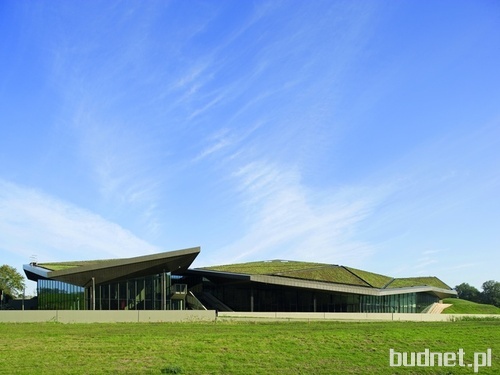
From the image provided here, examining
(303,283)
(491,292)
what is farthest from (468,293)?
(303,283)

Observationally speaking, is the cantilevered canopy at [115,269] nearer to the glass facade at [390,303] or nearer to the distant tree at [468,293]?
the glass facade at [390,303]

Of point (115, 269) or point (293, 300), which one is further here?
point (293, 300)

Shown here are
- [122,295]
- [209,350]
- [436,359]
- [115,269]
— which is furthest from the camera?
[122,295]

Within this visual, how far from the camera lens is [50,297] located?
188 feet

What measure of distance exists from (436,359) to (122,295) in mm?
30596

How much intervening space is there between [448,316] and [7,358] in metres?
49.4

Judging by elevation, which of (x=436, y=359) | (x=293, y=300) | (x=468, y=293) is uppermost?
(x=436, y=359)

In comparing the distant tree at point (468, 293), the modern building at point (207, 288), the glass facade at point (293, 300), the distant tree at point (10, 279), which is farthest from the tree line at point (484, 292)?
the distant tree at point (10, 279)

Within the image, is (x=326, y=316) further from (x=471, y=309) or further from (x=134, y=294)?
(x=471, y=309)

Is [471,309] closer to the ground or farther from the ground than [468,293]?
farther from the ground

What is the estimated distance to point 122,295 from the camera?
4906 centimetres

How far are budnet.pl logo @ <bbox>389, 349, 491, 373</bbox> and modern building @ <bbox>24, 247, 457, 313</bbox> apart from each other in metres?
24.4

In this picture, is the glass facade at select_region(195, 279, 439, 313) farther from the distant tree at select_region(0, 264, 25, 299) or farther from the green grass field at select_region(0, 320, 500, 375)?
the distant tree at select_region(0, 264, 25, 299)

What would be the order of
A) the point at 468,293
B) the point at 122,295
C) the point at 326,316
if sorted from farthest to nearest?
the point at 468,293
the point at 326,316
the point at 122,295
